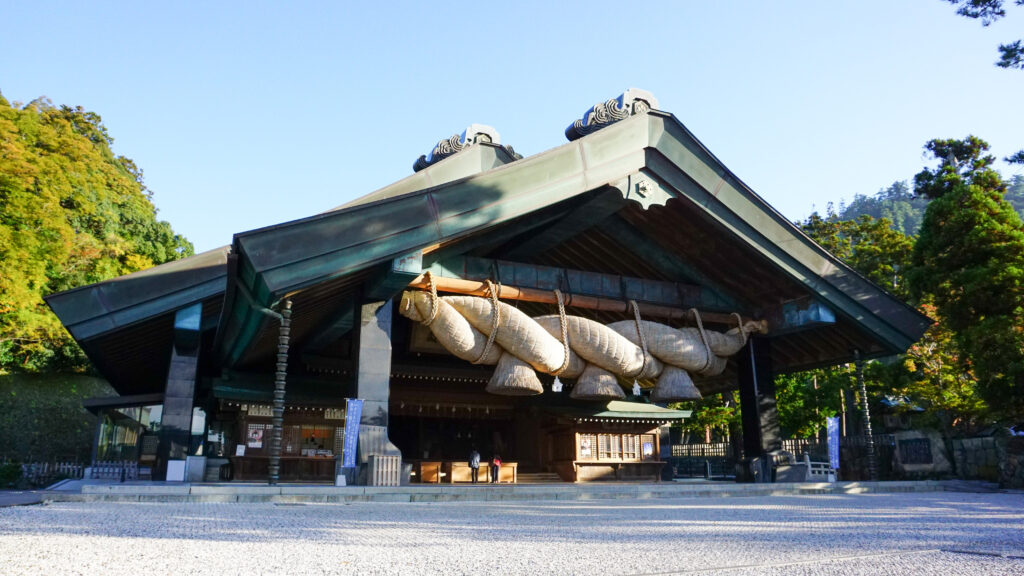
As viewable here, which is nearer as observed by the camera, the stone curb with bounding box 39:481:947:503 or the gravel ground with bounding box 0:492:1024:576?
the gravel ground with bounding box 0:492:1024:576

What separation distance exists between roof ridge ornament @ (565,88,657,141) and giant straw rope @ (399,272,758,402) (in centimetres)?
405

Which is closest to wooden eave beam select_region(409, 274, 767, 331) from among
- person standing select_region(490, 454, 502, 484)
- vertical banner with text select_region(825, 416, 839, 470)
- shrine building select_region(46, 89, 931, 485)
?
shrine building select_region(46, 89, 931, 485)

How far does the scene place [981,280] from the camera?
17016 mm

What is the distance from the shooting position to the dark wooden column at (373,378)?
11.6 meters

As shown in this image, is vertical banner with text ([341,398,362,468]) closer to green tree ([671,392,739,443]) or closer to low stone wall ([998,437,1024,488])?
low stone wall ([998,437,1024,488])

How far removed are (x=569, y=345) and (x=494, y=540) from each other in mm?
9210

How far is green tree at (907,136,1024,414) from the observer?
16703 mm

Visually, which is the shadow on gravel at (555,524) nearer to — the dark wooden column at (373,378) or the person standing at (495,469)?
the dark wooden column at (373,378)

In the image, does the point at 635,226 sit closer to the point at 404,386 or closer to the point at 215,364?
the point at 404,386

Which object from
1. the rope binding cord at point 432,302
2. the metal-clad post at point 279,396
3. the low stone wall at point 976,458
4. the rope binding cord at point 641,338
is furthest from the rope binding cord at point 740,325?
the metal-clad post at point 279,396

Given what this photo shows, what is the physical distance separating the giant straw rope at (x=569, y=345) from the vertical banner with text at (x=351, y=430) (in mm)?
2467

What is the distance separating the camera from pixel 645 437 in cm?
2314

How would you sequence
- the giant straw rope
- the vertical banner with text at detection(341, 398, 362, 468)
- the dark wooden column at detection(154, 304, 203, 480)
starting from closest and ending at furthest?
the vertical banner with text at detection(341, 398, 362, 468), the giant straw rope, the dark wooden column at detection(154, 304, 203, 480)

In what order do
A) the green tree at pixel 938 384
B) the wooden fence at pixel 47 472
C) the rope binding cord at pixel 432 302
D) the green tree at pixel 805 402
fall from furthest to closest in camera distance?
the green tree at pixel 805 402, the green tree at pixel 938 384, the wooden fence at pixel 47 472, the rope binding cord at pixel 432 302
